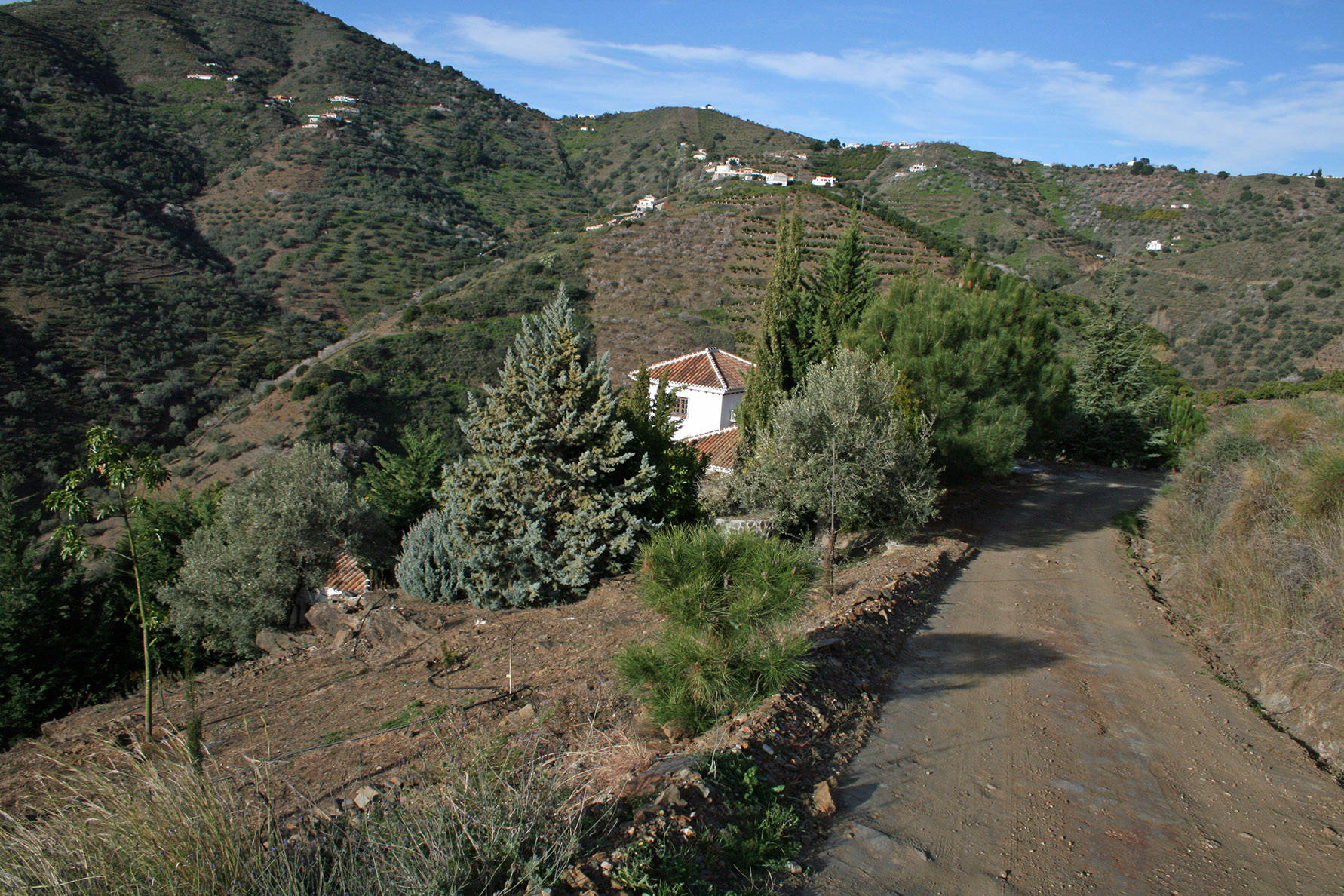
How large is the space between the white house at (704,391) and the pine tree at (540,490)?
13.3 meters

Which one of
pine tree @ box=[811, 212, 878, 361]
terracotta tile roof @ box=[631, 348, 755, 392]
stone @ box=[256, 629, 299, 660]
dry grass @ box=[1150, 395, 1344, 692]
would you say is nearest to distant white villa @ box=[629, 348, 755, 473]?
terracotta tile roof @ box=[631, 348, 755, 392]

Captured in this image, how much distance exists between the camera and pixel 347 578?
1528 cm

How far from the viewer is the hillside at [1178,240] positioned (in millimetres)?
42875

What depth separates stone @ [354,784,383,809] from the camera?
4.46 m

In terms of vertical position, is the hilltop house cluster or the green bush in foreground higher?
the hilltop house cluster

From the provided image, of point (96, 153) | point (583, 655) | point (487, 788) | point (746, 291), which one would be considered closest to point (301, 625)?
point (583, 655)

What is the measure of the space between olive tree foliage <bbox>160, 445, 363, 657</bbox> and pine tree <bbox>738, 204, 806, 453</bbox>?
29.9 ft

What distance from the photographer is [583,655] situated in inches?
314

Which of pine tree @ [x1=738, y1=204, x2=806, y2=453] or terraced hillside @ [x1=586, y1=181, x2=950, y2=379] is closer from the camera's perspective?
pine tree @ [x1=738, y1=204, x2=806, y2=453]

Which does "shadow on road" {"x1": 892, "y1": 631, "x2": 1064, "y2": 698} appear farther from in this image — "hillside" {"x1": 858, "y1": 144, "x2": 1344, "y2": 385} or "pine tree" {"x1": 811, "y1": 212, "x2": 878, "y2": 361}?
"hillside" {"x1": 858, "y1": 144, "x2": 1344, "y2": 385}

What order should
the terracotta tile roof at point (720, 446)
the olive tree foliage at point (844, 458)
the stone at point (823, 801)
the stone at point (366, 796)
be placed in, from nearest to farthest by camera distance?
the stone at point (823, 801), the stone at point (366, 796), the olive tree foliage at point (844, 458), the terracotta tile roof at point (720, 446)

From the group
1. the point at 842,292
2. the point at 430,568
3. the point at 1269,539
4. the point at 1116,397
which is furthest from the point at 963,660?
the point at 1116,397

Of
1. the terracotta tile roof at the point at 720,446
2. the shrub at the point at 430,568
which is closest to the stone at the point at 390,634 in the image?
the shrub at the point at 430,568

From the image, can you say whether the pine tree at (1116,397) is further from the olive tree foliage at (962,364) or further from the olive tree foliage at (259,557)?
the olive tree foliage at (259,557)
